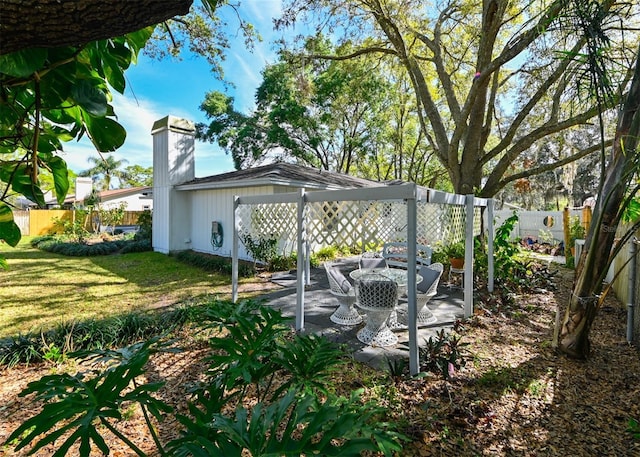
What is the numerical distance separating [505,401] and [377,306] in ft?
5.16

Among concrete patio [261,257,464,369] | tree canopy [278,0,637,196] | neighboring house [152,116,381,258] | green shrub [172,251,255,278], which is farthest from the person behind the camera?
neighboring house [152,116,381,258]

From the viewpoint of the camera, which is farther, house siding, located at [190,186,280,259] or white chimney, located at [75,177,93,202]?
white chimney, located at [75,177,93,202]

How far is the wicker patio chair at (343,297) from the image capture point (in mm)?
4652

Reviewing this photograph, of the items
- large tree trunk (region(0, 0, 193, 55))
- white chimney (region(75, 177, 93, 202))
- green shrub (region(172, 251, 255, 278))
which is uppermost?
white chimney (region(75, 177, 93, 202))

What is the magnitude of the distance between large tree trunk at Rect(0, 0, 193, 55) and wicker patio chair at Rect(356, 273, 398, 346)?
3.45 meters

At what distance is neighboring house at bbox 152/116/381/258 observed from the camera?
1041 cm

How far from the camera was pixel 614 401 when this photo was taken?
9.58 feet

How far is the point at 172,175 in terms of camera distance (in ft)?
37.7

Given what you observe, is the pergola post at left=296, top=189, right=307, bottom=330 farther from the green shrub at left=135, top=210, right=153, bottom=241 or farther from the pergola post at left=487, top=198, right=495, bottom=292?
the green shrub at left=135, top=210, right=153, bottom=241

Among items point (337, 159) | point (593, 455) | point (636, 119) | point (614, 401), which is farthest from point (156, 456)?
point (337, 159)

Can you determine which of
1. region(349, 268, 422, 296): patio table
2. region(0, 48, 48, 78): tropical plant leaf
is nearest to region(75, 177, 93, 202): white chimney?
region(349, 268, 422, 296): patio table

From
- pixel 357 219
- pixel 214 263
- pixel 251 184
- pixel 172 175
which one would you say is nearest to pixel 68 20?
pixel 357 219

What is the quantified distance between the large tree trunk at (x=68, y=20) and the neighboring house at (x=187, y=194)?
9108mm

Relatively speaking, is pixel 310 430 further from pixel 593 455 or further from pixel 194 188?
pixel 194 188
